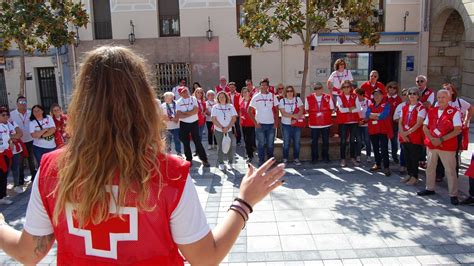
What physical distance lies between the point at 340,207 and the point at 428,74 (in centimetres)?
1387

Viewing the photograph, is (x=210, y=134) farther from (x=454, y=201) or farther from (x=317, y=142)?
(x=454, y=201)

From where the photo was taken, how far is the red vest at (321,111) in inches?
341

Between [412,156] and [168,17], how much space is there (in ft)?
44.0

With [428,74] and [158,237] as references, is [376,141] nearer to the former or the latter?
[158,237]

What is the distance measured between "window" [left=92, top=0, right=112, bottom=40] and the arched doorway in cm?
1391

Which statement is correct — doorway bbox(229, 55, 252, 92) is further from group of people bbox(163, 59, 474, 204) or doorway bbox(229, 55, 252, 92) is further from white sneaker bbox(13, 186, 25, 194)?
white sneaker bbox(13, 186, 25, 194)

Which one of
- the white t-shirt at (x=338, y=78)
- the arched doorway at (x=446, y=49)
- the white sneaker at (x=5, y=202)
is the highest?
the arched doorway at (x=446, y=49)

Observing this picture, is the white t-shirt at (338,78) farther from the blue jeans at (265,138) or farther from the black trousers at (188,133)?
the black trousers at (188,133)

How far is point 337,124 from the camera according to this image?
9.12 m

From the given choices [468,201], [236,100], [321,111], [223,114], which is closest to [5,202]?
[223,114]

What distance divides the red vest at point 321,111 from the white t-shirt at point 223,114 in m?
1.69

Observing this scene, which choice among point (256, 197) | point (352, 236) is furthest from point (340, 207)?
point (256, 197)

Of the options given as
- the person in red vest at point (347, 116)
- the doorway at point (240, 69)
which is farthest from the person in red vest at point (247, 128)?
the doorway at point (240, 69)

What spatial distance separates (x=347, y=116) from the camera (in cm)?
851
